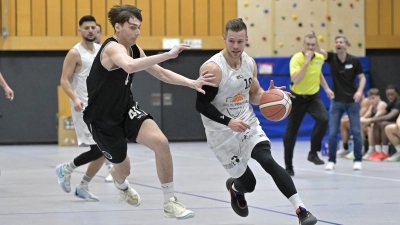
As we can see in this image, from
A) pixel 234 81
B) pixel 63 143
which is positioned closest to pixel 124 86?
pixel 234 81

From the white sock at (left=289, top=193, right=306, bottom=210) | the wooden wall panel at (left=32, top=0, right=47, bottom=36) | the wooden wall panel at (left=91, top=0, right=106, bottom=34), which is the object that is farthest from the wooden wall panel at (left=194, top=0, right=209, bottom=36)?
the white sock at (left=289, top=193, right=306, bottom=210)

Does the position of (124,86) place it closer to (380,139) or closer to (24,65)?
(380,139)

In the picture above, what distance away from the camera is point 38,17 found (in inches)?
721

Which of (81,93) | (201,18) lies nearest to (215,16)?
(201,18)

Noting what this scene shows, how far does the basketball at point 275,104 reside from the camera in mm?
5832

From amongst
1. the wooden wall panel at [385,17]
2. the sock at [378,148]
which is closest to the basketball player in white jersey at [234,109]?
the sock at [378,148]

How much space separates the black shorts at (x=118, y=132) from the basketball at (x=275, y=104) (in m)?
1.00

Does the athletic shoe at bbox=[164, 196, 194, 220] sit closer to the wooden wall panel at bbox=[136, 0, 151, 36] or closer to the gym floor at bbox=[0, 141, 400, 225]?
the gym floor at bbox=[0, 141, 400, 225]

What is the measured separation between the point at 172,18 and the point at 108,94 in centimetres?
1342

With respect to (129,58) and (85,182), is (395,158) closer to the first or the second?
(85,182)

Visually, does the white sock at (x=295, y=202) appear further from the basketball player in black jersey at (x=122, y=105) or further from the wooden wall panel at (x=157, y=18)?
the wooden wall panel at (x=157, y=18)

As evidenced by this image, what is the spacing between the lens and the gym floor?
19.9ft

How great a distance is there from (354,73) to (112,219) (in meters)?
5.92

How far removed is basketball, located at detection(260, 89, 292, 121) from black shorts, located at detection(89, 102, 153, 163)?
100cm
